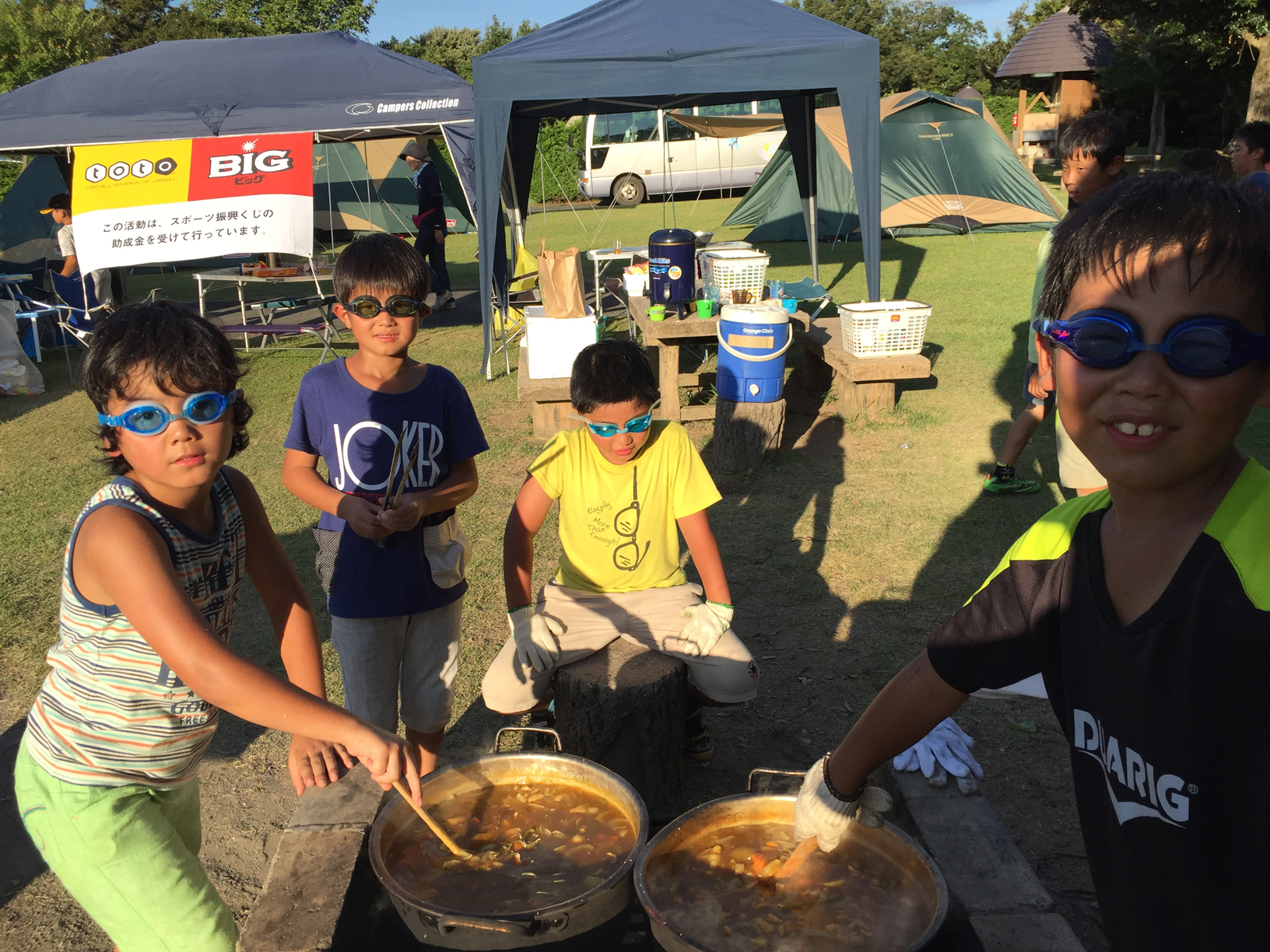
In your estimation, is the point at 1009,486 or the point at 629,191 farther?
the point at 629,191

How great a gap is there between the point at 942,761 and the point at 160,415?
86.2 inches

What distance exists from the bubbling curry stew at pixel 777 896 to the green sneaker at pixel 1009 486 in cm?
418

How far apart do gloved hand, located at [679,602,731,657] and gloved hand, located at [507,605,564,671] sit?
0.40 meters

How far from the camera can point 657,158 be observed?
71.8 feet

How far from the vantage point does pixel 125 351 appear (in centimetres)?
176

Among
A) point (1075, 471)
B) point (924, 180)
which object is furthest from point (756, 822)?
point (924, 180)

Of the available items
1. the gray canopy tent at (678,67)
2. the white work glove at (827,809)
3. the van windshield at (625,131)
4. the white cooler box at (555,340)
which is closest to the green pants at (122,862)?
the white work glove at (827,809)

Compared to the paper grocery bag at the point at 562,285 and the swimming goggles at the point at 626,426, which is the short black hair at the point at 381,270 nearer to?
the swimming goggles at the point at 626,426

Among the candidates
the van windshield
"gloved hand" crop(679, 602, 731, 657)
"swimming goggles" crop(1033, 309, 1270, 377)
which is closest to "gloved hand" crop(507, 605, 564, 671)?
"gloved hand" crop(679, 602, 731, 657)

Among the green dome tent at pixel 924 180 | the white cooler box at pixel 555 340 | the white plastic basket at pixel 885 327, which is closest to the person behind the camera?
the white cooler box at pixel 555 340

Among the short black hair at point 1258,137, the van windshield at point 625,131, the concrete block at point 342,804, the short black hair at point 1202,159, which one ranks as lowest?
the concrete block at point 342,804

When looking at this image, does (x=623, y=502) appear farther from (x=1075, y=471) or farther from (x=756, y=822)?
(x=1075, y=471)

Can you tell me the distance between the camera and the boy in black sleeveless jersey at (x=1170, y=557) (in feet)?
3.44

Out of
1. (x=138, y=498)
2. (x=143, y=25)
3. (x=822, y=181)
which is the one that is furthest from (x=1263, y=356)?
(x=143, y=25)
